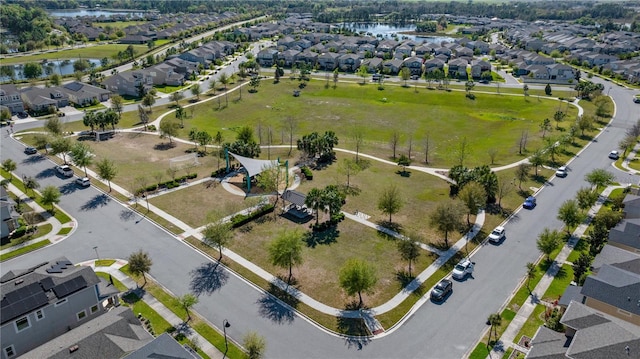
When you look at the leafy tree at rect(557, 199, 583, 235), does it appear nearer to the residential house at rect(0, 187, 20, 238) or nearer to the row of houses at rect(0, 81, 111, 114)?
the residential house at rect(0, 187, 20, 238)

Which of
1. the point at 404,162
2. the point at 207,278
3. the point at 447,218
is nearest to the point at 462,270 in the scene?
the point at 447,218

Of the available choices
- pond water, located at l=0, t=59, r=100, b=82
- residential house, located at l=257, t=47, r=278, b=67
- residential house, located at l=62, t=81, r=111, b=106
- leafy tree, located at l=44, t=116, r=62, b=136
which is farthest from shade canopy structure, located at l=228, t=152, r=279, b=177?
pond water, located at l=0, t=59, r=100, b=82

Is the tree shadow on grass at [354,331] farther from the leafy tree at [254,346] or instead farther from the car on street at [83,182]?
the car on street at [83,182]

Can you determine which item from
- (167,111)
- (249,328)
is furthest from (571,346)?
(167,111)

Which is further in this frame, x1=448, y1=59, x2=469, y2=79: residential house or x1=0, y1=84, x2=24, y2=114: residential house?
x1=448, y1=59, x2=469, y2=79: residential house

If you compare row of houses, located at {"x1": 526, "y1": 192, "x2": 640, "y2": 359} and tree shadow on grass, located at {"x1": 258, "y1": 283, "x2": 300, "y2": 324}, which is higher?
row of houses, located at {"x1": 526, "y1": 192, "x2": 640, "y2": 359}

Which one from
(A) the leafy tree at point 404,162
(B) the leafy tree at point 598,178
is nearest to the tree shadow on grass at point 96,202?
(A) the leafy tree at point 404,162

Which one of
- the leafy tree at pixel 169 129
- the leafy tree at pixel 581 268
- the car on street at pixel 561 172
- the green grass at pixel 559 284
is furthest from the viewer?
the leafy tree at pixel 169 129

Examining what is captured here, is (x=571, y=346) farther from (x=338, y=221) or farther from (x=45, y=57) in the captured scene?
(x=45, y=57)
